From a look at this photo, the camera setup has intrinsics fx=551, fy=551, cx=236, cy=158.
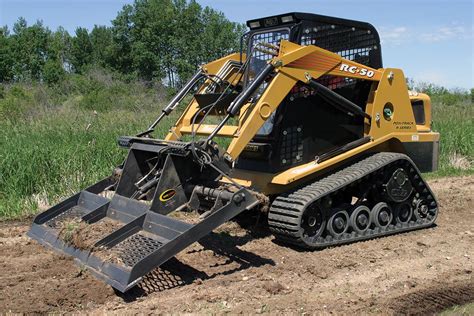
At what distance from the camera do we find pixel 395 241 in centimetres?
621

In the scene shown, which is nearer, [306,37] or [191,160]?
[191,160]

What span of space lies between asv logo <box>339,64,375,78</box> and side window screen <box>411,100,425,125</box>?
1.31 m

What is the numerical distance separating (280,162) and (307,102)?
0.73 m

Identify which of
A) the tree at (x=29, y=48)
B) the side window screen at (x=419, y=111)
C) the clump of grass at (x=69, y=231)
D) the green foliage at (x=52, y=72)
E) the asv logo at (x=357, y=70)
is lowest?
the clump of grass at (x=69, y=231)

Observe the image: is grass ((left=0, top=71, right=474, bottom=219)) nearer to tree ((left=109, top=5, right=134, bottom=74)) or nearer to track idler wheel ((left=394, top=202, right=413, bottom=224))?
track idler wheel ((left=394, top=202, right=413, bottom=224))

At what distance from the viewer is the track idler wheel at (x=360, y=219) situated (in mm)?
6070

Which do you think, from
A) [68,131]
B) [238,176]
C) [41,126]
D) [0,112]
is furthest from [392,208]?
[0,112]

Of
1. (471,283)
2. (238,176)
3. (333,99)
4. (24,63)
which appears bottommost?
(471,283)

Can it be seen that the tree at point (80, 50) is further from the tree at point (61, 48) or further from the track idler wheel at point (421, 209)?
the track idler wheel at point (421, 209)

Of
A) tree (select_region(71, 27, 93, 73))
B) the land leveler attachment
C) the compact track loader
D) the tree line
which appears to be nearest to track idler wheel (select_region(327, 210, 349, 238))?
the compact track loader

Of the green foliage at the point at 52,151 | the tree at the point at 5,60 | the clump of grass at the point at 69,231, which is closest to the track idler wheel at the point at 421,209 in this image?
the clump of grass at the point at 69,231

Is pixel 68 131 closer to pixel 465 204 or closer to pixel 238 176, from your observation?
pixel 238 176

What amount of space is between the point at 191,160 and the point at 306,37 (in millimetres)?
1926

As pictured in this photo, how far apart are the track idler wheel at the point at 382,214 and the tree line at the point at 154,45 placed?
49.8 meters
